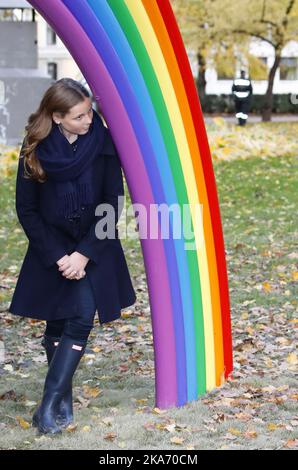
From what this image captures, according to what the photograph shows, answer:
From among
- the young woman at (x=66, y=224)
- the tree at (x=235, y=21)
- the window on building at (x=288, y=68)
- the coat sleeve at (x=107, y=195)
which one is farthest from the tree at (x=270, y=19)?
the young woman at (x=66, y=224)

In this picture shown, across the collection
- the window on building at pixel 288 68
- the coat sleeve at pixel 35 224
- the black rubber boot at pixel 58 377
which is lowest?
the black rubber boot at pixel 58 377

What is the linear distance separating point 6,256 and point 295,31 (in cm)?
1839

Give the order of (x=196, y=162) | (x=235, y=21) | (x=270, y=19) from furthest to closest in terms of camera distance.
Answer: (x=270, y=19) → (x=235, y=21) → (x=196, y=162)

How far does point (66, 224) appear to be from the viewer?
16.2 ft

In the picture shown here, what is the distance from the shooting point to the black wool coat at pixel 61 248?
4.92 metres

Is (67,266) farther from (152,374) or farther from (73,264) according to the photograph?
(152,374)

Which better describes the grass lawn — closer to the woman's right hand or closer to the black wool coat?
the black wool coat

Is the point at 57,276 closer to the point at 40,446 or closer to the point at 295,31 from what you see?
the point at 40,446

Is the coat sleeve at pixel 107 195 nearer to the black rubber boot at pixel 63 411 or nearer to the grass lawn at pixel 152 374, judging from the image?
the black rubber boot at pixel 63 411

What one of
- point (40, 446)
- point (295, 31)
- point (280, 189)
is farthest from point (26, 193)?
point (295, 31)

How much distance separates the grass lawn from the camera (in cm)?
484

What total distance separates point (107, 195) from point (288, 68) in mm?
44064

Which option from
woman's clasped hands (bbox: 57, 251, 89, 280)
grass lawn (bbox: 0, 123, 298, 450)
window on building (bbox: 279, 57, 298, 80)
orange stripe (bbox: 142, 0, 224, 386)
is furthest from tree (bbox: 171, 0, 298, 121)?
woman's clasped hands (bbox: 57, 251, 89, 280)

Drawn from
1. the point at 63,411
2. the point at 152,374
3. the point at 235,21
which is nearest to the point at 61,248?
the point at 63,411
